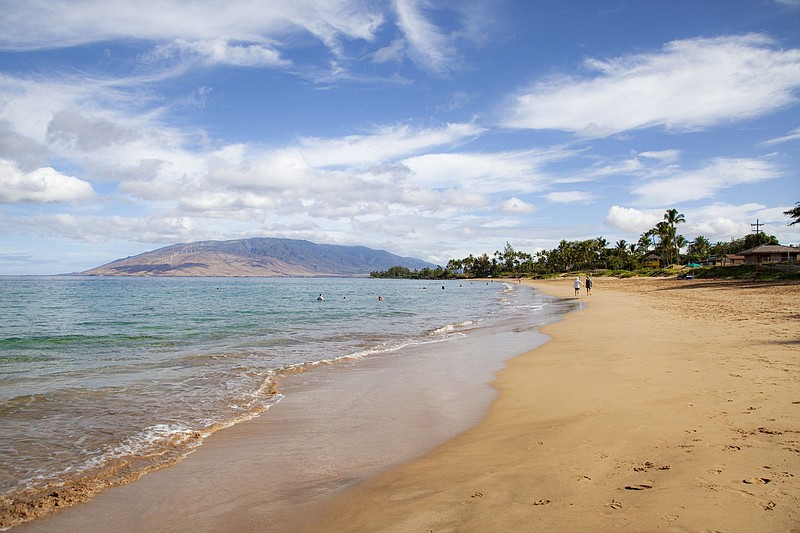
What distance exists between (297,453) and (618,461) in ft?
15.5

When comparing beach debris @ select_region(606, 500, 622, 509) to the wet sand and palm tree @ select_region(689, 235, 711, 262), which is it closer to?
the wet sand

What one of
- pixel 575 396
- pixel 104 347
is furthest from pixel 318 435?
pixel 104 347

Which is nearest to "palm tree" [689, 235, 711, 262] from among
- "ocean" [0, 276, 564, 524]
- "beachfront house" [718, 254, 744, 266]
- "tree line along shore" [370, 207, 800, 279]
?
"tree line along shore" [370, 207, 800, 279]

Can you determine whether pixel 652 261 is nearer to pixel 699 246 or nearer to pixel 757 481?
pixel 699 246

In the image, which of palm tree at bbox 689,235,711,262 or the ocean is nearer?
the ocean

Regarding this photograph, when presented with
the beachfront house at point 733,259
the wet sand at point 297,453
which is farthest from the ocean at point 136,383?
the beachfront house at point 733,259

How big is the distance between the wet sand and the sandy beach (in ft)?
1.90

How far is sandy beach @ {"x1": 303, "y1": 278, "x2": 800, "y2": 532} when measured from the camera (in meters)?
4.39

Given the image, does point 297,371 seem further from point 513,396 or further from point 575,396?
point 575,396

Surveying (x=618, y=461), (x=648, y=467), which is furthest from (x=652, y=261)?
(x=648, y=467)

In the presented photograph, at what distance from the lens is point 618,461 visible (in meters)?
5.78

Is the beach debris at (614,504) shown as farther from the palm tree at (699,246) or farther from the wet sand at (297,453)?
the palm tree at (699,246)

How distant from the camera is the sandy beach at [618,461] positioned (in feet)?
14.4

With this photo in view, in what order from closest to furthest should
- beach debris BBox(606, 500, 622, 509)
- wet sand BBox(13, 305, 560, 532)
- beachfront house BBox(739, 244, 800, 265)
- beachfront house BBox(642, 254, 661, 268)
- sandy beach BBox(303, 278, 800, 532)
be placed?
sandy beach BBox(303, 278, 800, 532) → beach debris BBox(606, 500, 622, 509) → wet sand BBox(13, 305, 560, 532) → beachfront house BBox(739, 244, 800, 265) → beachfront house BBox(642, 254, 661, 268)
